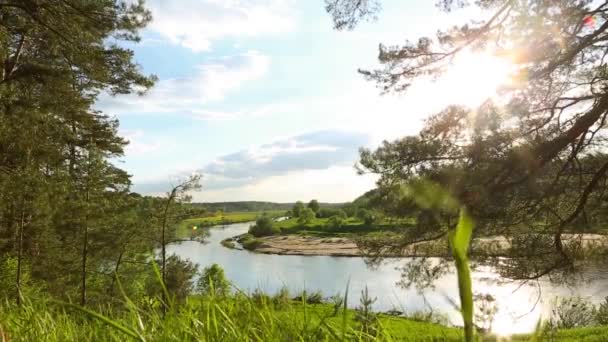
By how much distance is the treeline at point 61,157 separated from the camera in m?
8.01

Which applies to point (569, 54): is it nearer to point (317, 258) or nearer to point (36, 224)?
point (36, 224)

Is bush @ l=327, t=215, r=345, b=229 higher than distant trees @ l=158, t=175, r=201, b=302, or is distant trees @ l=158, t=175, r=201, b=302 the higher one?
distant trees @ l=158, t=175, r=201, b=302

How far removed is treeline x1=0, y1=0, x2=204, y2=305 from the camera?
8.01 meters

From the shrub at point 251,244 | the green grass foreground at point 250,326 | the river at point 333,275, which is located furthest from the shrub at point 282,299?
the shrub at point 251,244

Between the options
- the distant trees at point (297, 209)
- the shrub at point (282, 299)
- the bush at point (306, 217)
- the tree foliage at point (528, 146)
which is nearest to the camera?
the shrub at point (282, 299)

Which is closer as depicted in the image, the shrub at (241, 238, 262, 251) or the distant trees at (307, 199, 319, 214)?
the shrub at (241, 238, 262, 251)

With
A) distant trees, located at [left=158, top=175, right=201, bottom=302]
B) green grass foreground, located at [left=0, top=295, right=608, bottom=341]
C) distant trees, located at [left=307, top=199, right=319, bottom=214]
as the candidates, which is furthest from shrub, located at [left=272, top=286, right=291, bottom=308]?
distant trees, located at [left=307, top=199, right=319, bottom=214]

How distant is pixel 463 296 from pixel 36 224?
1560 centimetres

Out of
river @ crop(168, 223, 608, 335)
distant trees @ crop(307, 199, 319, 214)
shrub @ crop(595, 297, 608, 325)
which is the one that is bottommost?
river @ crop(168, 223, 608, 335)

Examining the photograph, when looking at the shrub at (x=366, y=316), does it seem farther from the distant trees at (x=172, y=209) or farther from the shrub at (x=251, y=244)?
the shrub at (x=251, y=244)

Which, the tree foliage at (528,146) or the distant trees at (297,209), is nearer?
the tree foliage at (528,146)

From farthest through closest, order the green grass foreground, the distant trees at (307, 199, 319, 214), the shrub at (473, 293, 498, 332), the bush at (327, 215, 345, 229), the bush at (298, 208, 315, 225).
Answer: the distant trees at (307, 199, 319, 214) → the bush at (298, 208, 315, 225) → the bush at (327, 215, 345, 229) → the green grass foreground → the shrub at (473, 293, 498, 332)

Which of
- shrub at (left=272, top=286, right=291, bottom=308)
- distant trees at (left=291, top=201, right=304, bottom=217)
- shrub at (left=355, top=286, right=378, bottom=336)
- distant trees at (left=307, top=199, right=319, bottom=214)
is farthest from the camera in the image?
distant trees at (left=307, top=199, right=319, bottom=214)

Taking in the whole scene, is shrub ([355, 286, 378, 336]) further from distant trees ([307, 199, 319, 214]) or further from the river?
distant trees ([307, 199, 319, 214])
